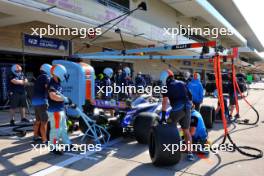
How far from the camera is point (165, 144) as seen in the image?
438cm

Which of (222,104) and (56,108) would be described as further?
(56,108)

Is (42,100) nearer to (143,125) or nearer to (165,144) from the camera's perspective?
(143,125)

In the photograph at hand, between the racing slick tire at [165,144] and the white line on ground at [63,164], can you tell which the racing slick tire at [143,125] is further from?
the racing slick tire at [165,144]

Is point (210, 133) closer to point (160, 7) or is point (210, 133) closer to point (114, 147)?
point (114, 147)

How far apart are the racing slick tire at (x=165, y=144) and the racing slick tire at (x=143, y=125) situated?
3.76ft

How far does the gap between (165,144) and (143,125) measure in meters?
1.42

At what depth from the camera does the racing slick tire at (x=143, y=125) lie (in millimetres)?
5754

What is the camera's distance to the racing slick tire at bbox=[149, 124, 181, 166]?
4391mm

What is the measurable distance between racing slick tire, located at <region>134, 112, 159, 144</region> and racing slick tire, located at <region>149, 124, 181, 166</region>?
1145 millimetres

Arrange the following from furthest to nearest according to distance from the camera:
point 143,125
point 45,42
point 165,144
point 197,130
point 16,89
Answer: point 45,42, point 16,89, point 143,125, point 197,130, point 165,144

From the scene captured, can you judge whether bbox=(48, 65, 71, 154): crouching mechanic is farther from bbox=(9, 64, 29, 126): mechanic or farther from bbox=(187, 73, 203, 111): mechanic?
bbox=(187, 73, 203, 111): mechanic

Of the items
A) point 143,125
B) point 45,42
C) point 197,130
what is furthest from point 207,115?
point 45,42

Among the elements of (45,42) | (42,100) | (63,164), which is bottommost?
(63,164)

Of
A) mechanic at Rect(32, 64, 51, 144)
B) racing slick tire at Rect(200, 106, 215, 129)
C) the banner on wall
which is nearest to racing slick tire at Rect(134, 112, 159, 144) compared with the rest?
mechanic at Rect(32, 64, 51, 144)
